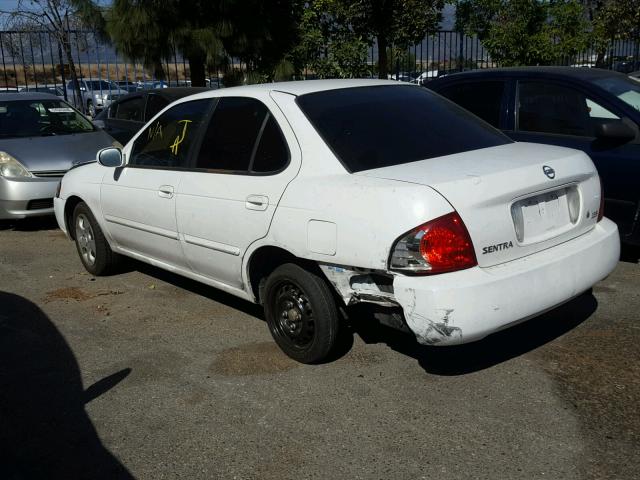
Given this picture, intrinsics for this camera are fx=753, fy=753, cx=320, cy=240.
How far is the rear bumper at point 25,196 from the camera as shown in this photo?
809 centimetres

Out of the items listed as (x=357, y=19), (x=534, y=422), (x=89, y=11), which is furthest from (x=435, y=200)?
(x=89, y=11)

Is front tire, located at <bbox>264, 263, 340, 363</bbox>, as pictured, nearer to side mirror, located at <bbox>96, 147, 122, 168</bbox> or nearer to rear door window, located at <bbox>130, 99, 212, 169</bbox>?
rear door window, located at <bbox>130, 99, 212, 169</bbox>

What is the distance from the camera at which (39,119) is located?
367 inches

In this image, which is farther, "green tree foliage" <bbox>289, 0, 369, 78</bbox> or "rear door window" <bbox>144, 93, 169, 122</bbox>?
"green tree foliage" <bbox>289, 0, 369, 78</bbox>

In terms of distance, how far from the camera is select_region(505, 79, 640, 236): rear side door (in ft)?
18.9

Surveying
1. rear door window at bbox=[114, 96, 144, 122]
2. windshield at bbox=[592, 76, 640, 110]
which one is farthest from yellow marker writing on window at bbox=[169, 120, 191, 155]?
rear door window at bbox=[114, 96, 144, 122]

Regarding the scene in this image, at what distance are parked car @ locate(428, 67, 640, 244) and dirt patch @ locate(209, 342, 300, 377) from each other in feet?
9.64

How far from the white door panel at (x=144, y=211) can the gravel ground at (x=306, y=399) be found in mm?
505

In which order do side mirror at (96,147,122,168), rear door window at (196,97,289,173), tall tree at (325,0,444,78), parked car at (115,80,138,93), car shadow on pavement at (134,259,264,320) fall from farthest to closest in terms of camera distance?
parked car at (115,80,138,93) < tall tree at (325,0,444,78) < side mirror at (96,147,122,168) < car shadow on pavement at (134,259,264,320) < rear door window at (196,97,289,173)

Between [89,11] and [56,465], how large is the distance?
1103cm

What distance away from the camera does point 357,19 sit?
11.9 m

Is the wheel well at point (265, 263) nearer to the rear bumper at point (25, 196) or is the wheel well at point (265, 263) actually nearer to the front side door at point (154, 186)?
the front side door at point (154, 186)

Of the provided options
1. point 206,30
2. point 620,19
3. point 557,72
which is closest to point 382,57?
point 206,30

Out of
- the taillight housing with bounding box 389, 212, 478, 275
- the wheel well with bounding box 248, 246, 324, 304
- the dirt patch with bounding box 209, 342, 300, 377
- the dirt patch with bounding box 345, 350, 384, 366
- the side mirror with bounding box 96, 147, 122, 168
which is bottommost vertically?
the dirt patch with bounding box 209, 342, 300, 377
